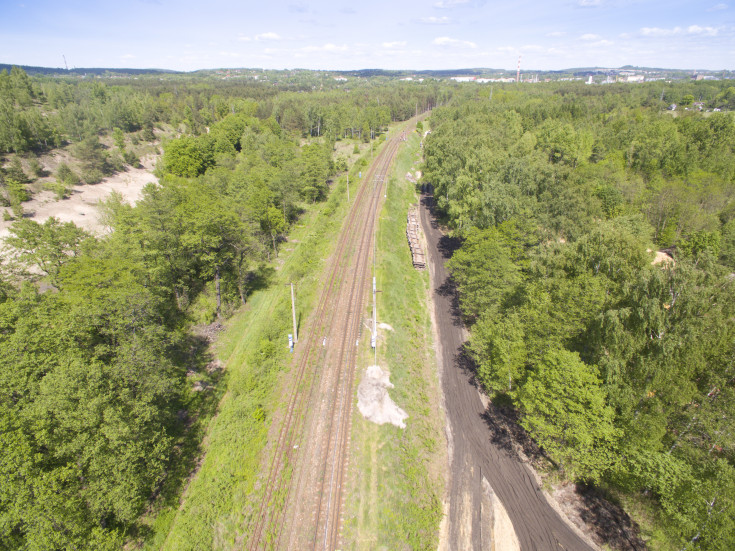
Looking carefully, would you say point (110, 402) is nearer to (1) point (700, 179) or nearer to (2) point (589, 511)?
(2) point (589, 511)

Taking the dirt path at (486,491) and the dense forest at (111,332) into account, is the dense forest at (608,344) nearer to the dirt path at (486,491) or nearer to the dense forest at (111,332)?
the dirt path at (486,491)

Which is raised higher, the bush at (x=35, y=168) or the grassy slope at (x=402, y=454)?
the bush at (x=35, y=168)

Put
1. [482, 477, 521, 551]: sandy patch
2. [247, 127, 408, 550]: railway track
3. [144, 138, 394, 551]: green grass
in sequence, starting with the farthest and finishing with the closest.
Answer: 1. [482, 477, 521, 551]: sandy patch
2. [247, 127, 408, 550]: railway track
3. [144, 138, 394, 551]: green grass

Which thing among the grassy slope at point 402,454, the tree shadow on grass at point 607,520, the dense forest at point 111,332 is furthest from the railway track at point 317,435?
the tree shadow on grass at point 607,520

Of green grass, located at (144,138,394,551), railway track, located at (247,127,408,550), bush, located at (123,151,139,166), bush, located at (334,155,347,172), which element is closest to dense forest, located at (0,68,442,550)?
green grass, located at (144,138,394,551)

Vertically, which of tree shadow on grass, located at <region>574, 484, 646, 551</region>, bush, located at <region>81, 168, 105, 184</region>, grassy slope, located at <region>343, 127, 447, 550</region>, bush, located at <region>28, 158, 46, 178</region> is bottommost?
tree shadow on grass, located at <region>574, 484, 646, 551</region>

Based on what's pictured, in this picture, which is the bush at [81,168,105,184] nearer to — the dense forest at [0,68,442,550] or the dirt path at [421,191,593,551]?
the dense forest at [0,68,442,550]

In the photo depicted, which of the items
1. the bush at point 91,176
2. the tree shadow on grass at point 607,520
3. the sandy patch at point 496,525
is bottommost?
the sandy patch at point 496,525

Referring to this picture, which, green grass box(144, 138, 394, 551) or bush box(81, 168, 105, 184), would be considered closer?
green grass box(144, 138, 394, 551)
